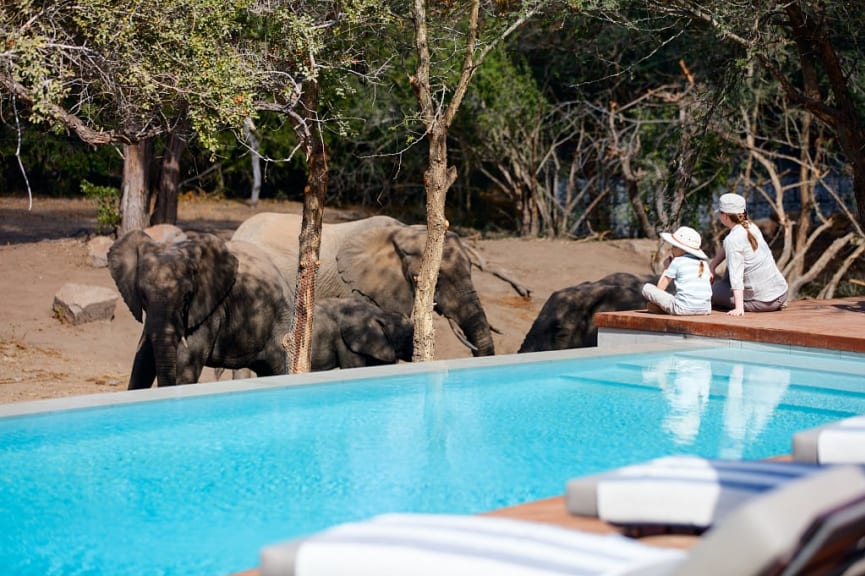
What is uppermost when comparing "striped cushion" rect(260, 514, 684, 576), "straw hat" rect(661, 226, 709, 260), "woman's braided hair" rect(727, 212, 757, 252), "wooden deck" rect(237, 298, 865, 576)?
"woman's braided hair" rect(727, 212, 757, 252)

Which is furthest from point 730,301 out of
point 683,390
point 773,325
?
point 683,390

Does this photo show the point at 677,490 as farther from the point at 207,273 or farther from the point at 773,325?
the point at 207,273

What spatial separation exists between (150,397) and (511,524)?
12.2 ft

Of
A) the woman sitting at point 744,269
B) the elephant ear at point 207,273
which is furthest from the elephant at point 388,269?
the woman sitting at point 744,269

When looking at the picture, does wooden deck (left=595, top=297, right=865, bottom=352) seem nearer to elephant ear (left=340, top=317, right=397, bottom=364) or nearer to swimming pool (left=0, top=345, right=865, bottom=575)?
swimming pool (left=0, top=345, right=865, bottom=575)

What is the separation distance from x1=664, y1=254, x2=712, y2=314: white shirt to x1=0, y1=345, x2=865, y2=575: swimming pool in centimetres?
140

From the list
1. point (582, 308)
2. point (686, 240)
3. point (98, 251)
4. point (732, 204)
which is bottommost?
point (582, 308)

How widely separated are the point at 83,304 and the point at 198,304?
416 cm

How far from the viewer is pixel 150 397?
234 inches

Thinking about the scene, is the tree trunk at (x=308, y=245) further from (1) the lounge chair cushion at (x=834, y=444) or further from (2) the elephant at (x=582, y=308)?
(1) the lounge chair cushion at (x=834, y=444)

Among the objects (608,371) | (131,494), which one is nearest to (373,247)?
(608,371)

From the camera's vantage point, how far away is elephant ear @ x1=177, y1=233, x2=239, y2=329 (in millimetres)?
11656

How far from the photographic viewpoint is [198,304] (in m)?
11.7

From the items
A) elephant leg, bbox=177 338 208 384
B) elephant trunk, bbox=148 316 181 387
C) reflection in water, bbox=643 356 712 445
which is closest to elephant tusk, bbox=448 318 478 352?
elephant leg, bbox=177 338 208 384
